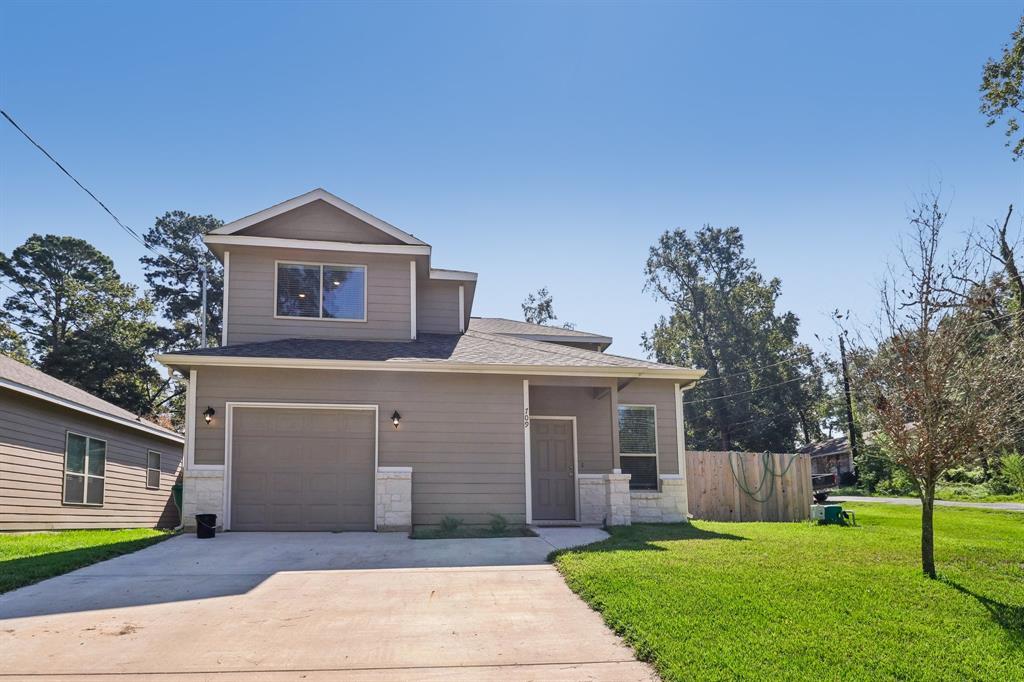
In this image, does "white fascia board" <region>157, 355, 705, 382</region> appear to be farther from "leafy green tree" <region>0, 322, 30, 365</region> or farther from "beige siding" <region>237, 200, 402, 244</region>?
"leafy green tree" <region>0, 322, 30, 365</region>

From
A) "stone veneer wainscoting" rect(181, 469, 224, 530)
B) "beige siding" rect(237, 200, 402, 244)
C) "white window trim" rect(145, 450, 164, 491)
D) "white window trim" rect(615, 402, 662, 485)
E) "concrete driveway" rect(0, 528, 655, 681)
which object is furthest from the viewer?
"white window trim" rect(145, 450, 164, 491)

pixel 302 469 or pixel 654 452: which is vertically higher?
pixel 654 452

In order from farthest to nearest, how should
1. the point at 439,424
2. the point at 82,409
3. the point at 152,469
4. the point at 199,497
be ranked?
the point at 152,469 < the point at 82,409 < the point at 439,424 < the point at 199,497

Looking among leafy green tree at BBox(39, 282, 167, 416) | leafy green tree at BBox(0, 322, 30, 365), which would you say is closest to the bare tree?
leafy green tree at BBox(39, 282, 167, 416)

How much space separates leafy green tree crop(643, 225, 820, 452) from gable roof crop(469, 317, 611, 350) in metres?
26.3

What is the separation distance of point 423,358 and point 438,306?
355 centimetres

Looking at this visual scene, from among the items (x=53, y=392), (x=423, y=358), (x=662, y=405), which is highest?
(x=423, y=358)

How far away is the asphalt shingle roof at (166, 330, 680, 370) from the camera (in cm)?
1180

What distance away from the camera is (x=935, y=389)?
686 centimetres

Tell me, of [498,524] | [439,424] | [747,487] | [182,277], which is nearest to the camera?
[498,524]

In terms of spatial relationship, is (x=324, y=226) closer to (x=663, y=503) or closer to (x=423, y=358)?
(x=423, y=358)

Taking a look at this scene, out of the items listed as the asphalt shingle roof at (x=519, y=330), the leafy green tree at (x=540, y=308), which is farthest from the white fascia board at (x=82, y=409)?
the leafy green tree at (x=540, y=308)

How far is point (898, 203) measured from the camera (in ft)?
28.7

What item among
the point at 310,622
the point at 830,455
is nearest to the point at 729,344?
the point at 830,455
